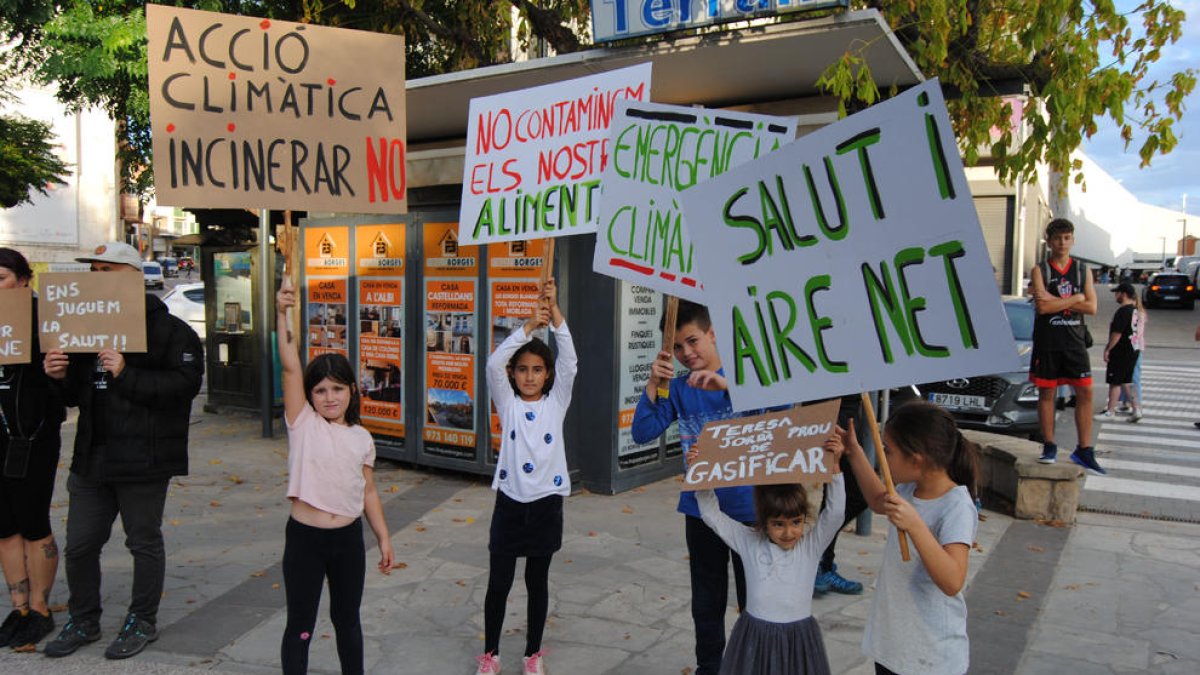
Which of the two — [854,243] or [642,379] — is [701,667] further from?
[642,379]

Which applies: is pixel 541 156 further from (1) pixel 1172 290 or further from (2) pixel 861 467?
(1) pixel 1172 290

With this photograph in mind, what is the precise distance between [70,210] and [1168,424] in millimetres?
47979

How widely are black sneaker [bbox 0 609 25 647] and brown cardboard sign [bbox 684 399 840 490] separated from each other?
3705 millimetres

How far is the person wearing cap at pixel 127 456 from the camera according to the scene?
4.37m

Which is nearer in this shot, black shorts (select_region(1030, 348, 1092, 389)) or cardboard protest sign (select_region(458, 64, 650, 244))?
cardboard protest sign (select_region(458, 64, 650, 244))

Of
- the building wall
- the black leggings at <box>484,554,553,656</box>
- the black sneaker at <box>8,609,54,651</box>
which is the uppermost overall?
the building wall

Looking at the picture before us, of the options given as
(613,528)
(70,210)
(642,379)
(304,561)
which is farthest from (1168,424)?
(70,210)

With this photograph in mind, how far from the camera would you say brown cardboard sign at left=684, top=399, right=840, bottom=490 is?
280cm

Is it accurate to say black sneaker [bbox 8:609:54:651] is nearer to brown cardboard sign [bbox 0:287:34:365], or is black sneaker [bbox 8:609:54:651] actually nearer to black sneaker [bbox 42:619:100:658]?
black sneaker [bbox 42:619:100:658]

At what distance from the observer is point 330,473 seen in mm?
3596

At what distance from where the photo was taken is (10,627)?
452 cm

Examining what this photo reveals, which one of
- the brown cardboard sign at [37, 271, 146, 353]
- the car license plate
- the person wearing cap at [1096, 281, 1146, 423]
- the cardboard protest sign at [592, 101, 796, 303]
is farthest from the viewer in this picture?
the person wearing cap at [1096, 281, 1146, 423]

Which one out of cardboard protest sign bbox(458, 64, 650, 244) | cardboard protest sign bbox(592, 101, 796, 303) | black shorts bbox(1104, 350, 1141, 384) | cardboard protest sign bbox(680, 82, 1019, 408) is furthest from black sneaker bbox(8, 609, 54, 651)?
black shorts bbox(1104, 350, 1141, 384)

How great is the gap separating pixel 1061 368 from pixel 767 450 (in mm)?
5311
